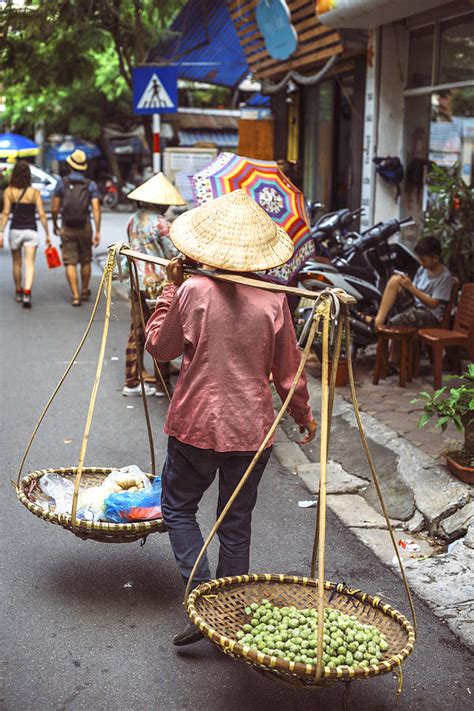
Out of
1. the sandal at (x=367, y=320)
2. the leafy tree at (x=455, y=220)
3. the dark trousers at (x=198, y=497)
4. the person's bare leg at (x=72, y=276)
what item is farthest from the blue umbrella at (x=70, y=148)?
the dark trousers at (x=198, y=497)

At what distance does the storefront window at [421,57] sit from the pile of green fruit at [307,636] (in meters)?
8.15

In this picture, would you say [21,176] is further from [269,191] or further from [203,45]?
[269,191]

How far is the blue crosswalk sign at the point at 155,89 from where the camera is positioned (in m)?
12.0

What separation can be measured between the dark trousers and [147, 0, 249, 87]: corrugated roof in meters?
11.4

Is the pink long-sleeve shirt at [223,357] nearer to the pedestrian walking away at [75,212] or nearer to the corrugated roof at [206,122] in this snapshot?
the pedestrian walking away at [75,212]

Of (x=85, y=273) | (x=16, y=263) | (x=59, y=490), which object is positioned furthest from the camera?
(x=85, y=273)

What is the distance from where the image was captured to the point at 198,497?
12.1 feet

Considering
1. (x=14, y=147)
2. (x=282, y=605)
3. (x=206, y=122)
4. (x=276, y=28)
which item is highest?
(x=276, y=28)

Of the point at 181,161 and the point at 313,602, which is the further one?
the point at 181,161

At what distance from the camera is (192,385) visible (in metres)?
3.45

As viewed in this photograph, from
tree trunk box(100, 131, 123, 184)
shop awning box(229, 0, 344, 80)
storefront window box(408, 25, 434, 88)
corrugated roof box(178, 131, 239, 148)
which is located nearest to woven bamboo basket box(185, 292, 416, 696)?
storefront window box(408, 25, 434, 88)

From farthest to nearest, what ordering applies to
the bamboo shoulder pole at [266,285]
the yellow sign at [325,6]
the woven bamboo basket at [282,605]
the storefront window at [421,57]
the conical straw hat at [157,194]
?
the storefront window at [421,57] → the yellow sign at [325,6] → the conical straw hat at [157,194] → the bamboo shoulder pole at [266,285] → the woven bamboo basket at [282,605]

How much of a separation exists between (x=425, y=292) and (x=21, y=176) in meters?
5.87

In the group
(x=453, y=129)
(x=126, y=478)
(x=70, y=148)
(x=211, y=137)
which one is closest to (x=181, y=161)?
(x=453, y=129)
